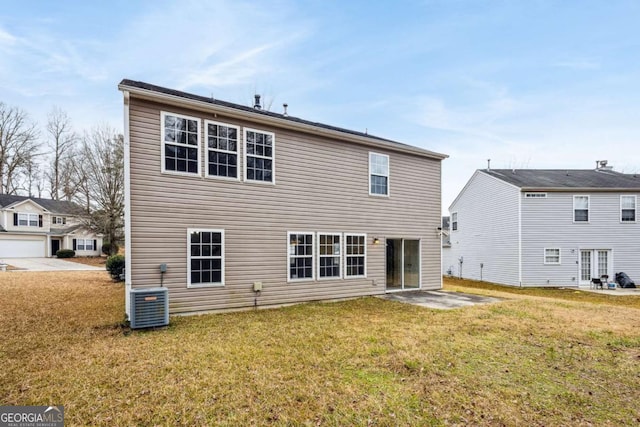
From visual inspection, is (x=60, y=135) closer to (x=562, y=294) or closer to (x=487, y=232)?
(x=487, y=232)

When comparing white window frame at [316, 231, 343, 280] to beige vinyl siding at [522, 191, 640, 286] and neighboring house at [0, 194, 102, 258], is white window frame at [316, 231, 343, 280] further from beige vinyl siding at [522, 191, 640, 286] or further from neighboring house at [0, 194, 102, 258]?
neighboring house at [0, 194, 102, 258]

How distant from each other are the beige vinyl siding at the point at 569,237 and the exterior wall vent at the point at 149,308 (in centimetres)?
1827

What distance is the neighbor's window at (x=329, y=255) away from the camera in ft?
33.7

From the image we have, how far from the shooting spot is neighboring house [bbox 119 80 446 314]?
7.62 meters

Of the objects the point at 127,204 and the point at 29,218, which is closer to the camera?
the point at 127,204

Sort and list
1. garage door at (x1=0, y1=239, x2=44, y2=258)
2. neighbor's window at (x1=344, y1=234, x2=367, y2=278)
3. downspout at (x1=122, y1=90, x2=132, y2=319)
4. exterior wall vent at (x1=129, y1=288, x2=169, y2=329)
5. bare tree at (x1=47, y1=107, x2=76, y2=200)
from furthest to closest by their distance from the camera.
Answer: bare tree at (x1=47, y1=107, x2=76, y2=200) → garage door at (x1=0, y1=239, x2=44, y2=258) → neighbor's window at (x1=344, y1=234, x2=367, y2=278) → downspout at (x1=122, y1=90, x2=132, y2=319) → exterior wall vent at (x1=129, y1=288, x2=169, y2=329)

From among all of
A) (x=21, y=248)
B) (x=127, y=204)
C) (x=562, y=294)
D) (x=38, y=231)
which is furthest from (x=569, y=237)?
(x=38, y=231)

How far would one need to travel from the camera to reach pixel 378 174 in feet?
38.2

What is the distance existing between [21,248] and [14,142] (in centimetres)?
1054

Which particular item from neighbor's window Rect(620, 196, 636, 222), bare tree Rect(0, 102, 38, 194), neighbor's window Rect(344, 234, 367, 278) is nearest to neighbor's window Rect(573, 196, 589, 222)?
neighbor's window Rect(620, 196, 636, 222)

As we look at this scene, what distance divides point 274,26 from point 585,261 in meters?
20.2

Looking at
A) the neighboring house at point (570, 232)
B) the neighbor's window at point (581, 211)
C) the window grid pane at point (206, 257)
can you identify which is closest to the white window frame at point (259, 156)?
the window grid pane at point (206, 257)

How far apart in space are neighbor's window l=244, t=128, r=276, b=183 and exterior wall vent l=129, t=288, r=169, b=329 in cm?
372

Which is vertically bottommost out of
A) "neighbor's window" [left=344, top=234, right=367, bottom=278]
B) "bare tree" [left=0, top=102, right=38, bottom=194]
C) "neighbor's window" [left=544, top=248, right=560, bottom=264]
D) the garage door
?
the garage door
